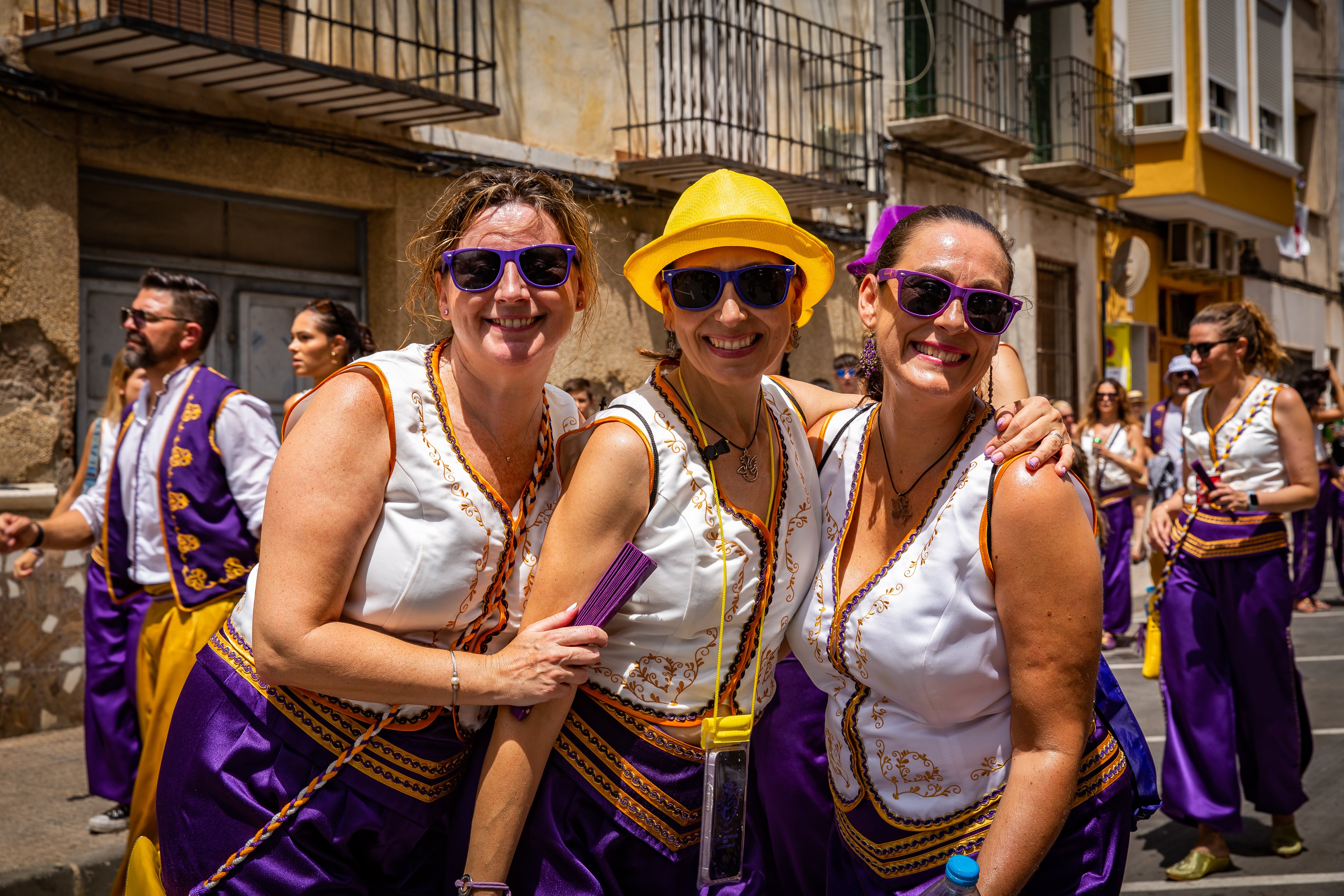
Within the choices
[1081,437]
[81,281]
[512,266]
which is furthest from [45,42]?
[1081,437]

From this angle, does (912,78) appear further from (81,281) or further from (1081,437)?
(81,281)

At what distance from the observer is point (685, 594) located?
7.23 ft

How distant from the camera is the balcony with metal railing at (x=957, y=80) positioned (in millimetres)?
12602

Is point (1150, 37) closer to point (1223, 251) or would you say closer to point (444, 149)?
point (1223, 251)

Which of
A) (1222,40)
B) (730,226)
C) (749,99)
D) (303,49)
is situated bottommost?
(730,226)

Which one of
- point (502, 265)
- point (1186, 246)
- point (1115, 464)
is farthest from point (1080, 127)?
point (502, 265)

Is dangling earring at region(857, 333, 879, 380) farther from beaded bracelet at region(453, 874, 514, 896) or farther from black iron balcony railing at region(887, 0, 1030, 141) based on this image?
black iron balcony railing at region(887, 0, 1030, 141)

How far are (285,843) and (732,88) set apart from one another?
31.6 ft

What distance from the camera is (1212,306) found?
17.3ft

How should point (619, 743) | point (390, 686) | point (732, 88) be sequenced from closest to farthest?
1. point (390, 686)
2. point (619, 743)
3. point (732, 88)

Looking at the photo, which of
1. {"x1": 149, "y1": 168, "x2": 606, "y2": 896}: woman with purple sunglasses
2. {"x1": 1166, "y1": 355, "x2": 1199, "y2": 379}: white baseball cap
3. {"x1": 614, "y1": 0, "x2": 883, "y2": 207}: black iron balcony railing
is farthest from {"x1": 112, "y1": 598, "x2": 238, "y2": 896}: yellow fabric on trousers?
{"x1": 1166, "y1": 355, "x2": 1199, "y2": 379}: white baseball cap

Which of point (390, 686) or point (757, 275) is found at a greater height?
point (757, 275)

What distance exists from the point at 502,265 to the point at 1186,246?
56.7 feet

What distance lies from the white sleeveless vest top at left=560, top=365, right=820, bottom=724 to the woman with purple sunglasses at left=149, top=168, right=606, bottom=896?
0.14 metres
